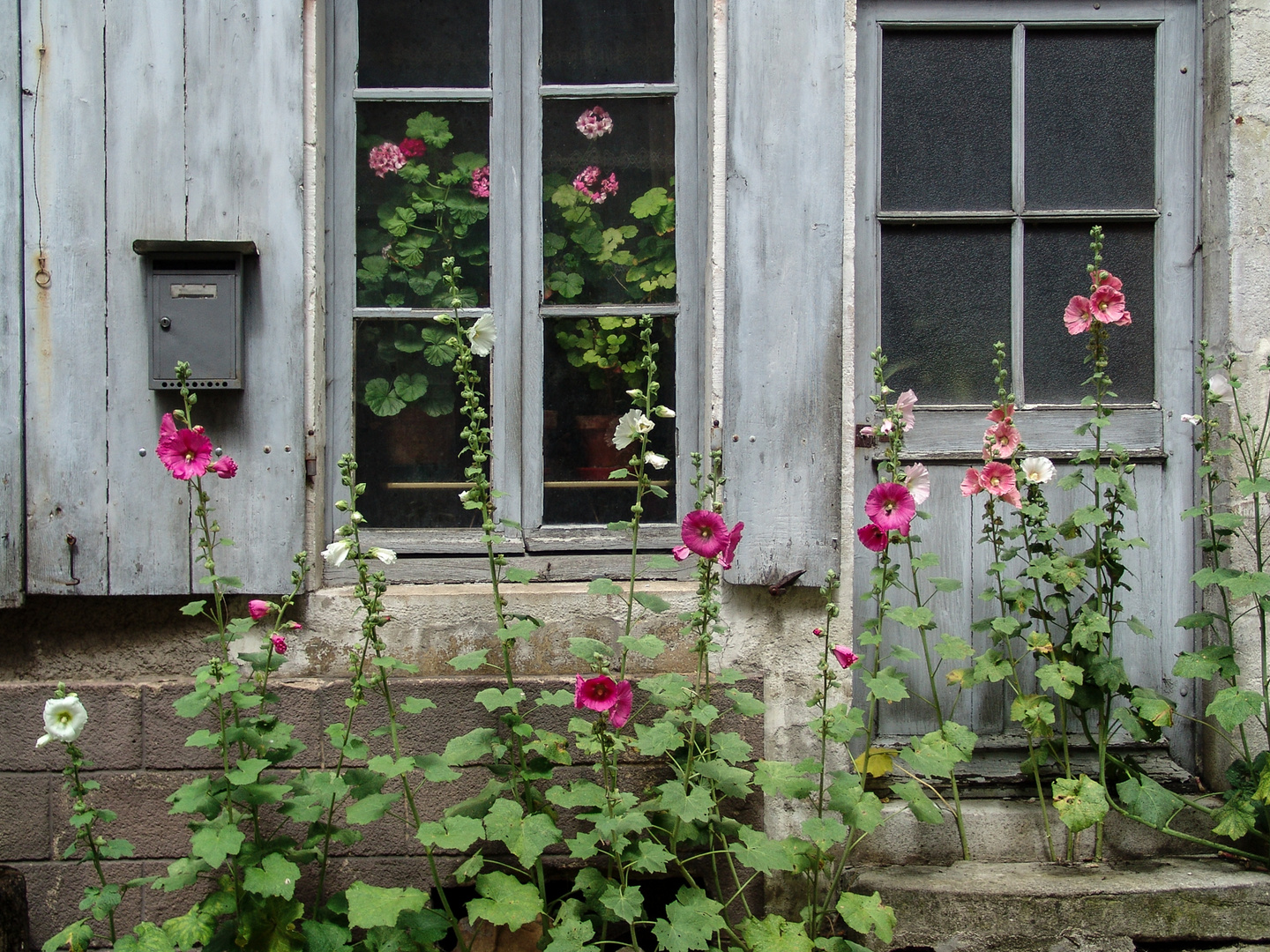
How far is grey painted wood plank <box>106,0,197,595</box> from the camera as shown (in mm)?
2307

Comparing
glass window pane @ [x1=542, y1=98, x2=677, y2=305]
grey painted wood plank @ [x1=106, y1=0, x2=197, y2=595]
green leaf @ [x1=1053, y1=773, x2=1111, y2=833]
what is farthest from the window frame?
green leaf @ [x1=1053, y1=773, x2=1111, y2=833]

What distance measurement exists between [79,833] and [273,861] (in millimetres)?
426

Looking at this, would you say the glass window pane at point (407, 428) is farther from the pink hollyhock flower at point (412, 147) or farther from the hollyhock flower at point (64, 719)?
the hollyhock flower at point (64, 719)

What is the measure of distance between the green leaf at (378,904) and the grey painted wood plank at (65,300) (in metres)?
1.06

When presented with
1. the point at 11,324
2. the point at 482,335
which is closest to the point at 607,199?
the point at 482,335

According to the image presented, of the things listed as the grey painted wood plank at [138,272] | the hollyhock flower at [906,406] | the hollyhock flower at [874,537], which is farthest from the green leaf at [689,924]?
the grey painted wood plank at [138,272]

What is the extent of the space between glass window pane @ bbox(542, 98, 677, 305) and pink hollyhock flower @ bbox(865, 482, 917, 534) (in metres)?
0.91

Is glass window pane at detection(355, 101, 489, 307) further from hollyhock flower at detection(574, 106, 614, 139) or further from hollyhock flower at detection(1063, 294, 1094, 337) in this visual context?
hollyhock flower at detection(1063, 294, 1094, 337)

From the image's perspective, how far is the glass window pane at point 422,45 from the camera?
259 cm

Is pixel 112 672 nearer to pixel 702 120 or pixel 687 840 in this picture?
pixel 687 840

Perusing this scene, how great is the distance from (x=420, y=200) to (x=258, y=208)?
17.3 inches

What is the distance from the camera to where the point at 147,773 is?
7.54 ft

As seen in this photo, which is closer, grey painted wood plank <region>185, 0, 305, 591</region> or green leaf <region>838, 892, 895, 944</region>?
green leaf <region>838, 892, 895, 944</region>

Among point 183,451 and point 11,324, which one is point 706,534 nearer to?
point 183,451
